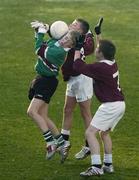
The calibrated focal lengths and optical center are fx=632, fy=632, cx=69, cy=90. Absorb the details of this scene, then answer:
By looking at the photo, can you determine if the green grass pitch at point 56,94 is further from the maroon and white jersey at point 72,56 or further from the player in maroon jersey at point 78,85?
the maroon and white jersey at point 72,56

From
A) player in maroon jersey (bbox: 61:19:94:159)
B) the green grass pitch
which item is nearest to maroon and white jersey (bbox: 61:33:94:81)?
player in maroon jersey (bbox: 61:19:94:159)

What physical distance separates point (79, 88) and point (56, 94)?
12.8 feet

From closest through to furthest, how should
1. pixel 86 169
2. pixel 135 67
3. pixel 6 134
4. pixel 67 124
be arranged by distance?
pixel 86 169 < pixel 67 124 < pixel 6 134 < pixel 135 67

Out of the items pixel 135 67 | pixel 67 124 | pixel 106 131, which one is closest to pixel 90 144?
pixel 106 131

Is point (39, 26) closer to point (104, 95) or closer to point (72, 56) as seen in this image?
point (72, 56)

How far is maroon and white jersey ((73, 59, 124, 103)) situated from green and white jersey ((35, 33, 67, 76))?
522 millimetres

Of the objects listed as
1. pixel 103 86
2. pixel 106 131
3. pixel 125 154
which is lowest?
pixel 125 154

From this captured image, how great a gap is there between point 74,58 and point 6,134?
2.51 metres

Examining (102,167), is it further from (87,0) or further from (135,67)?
(87,0)

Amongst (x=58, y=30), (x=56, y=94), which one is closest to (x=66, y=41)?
(x=58, y=30)

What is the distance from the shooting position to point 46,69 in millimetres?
8891

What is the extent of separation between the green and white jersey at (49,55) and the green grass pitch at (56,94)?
4.46 feet

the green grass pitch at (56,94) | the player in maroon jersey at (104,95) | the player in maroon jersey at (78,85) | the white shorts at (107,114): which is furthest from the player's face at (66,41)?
the green grass pitch at (56,94)

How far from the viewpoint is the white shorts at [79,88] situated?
9.23 meters
